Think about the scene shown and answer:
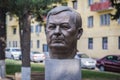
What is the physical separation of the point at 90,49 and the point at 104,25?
12.8ft

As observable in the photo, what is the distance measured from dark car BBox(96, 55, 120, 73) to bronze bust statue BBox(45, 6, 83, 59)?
21.2 m

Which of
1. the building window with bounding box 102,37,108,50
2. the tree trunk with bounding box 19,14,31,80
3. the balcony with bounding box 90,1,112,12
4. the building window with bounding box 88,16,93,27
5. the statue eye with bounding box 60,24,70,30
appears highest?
→ the balcony with bounding box 90,1,112,12

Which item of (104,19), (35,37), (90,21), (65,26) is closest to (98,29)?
(104,19)

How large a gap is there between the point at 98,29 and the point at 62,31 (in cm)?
3848

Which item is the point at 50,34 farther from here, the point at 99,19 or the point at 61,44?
the point at 99,19

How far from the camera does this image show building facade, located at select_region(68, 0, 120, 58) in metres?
41.8

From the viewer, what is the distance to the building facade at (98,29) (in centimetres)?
4178

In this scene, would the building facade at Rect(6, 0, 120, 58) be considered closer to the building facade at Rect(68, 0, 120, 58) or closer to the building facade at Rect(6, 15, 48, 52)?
the building facade at Rect(68, 0, 120, 58)

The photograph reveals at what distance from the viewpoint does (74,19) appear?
6789 mm

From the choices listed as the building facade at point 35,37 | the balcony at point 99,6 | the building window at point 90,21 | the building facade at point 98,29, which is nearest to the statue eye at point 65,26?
the building facade at point 98,29

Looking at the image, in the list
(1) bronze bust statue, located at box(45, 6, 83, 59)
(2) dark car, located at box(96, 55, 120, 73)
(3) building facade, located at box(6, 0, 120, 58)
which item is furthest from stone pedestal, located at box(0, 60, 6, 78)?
(3) building facade, located at box(6, 0, 120, 58)

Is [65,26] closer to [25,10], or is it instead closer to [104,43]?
[25,10]

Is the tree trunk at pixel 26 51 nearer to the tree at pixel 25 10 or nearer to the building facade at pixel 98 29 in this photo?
the tree at pixel 25 10

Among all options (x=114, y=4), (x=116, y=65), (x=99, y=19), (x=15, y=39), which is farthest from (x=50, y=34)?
(x=15, y=39)
